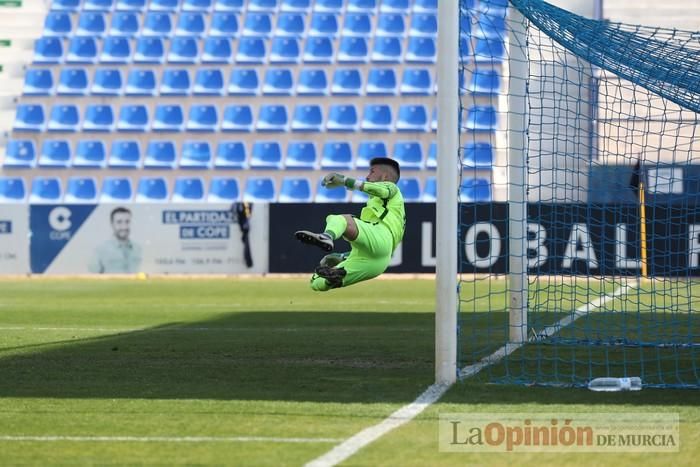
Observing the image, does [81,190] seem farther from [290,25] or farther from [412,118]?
[412,118]

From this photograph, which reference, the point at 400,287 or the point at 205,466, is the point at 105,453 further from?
the point at 400,287

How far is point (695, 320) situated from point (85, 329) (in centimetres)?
696

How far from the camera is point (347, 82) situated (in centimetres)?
2725

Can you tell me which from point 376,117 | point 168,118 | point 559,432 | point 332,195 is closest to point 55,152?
point 168,118

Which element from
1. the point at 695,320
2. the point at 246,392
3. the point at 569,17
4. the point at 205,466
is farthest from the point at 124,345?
the point at 695,320

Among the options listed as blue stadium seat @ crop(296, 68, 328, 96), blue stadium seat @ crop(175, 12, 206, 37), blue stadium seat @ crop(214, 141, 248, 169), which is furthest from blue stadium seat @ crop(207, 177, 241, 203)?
blue stadium seat @ crop(175, 12, 206, 37)

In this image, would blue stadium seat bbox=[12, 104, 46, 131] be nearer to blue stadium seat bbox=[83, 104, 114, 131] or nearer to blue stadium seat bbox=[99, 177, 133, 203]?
blue stadium seat bbox=[83, 104, 114, 131]

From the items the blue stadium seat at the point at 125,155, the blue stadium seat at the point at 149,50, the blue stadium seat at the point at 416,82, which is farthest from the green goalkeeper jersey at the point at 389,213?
the blue stadium seat at the point at 149,50

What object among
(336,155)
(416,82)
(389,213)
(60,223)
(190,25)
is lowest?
(389,213)

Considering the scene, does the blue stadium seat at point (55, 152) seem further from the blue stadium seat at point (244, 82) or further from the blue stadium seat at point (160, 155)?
the blue stadium seat at point (244, 82)

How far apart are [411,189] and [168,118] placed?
599 centimetres

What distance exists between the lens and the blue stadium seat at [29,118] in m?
27.5

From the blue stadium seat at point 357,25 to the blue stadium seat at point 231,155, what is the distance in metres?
3.71

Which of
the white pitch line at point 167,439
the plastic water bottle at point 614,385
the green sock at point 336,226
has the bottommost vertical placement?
the white pitch line at point 167,439
